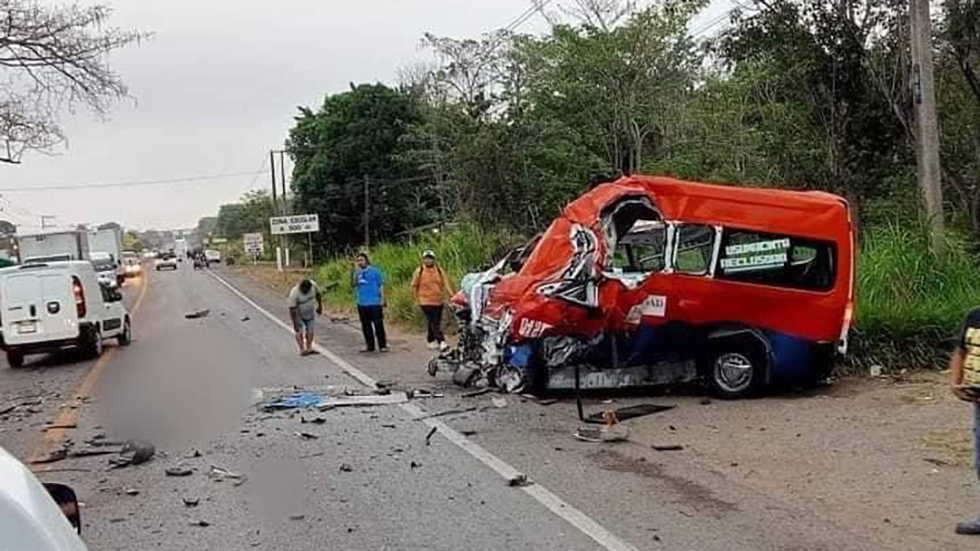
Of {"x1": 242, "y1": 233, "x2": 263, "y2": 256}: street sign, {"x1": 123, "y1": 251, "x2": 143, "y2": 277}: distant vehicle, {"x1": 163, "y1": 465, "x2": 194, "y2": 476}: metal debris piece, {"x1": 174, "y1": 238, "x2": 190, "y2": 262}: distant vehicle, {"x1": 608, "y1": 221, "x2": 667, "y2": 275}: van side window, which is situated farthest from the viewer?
{"x1": 174, "y1": 238, "x2": 190, "y2": 262}: distant vehicle

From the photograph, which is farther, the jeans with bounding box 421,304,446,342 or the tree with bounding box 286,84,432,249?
the tree with bounding box 286,84,432,249

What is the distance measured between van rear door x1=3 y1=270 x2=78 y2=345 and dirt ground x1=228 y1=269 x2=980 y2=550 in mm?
11365

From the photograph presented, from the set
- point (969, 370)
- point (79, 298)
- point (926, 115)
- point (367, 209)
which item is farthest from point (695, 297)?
point (367, 209)

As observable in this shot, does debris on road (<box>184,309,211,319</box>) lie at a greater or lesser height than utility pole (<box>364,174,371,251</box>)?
lesser

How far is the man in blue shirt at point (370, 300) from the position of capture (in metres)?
18.5

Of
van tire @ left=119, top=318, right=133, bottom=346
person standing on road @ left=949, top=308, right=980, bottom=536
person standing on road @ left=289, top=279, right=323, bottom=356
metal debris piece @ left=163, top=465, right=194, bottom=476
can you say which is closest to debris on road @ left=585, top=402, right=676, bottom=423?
metal debris piece @ left=163, top=465, right=194, bottom=476

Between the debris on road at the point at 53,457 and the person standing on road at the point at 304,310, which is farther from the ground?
the person standing on road at the point at 304,310

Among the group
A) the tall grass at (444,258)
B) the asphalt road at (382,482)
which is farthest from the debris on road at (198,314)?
the asphalt road at (382,482)

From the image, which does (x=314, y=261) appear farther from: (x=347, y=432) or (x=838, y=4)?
(x=347, y=432)

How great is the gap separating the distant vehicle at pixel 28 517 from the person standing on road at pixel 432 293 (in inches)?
633

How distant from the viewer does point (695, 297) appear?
1214cm

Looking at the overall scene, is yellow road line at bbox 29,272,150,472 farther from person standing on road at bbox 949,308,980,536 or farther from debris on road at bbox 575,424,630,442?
person standing on road at bbox 949,308,980,536

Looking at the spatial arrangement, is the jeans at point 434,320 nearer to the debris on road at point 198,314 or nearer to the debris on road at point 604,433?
the debris on road at point 604,433

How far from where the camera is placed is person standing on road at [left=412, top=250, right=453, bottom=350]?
60.7 feet
